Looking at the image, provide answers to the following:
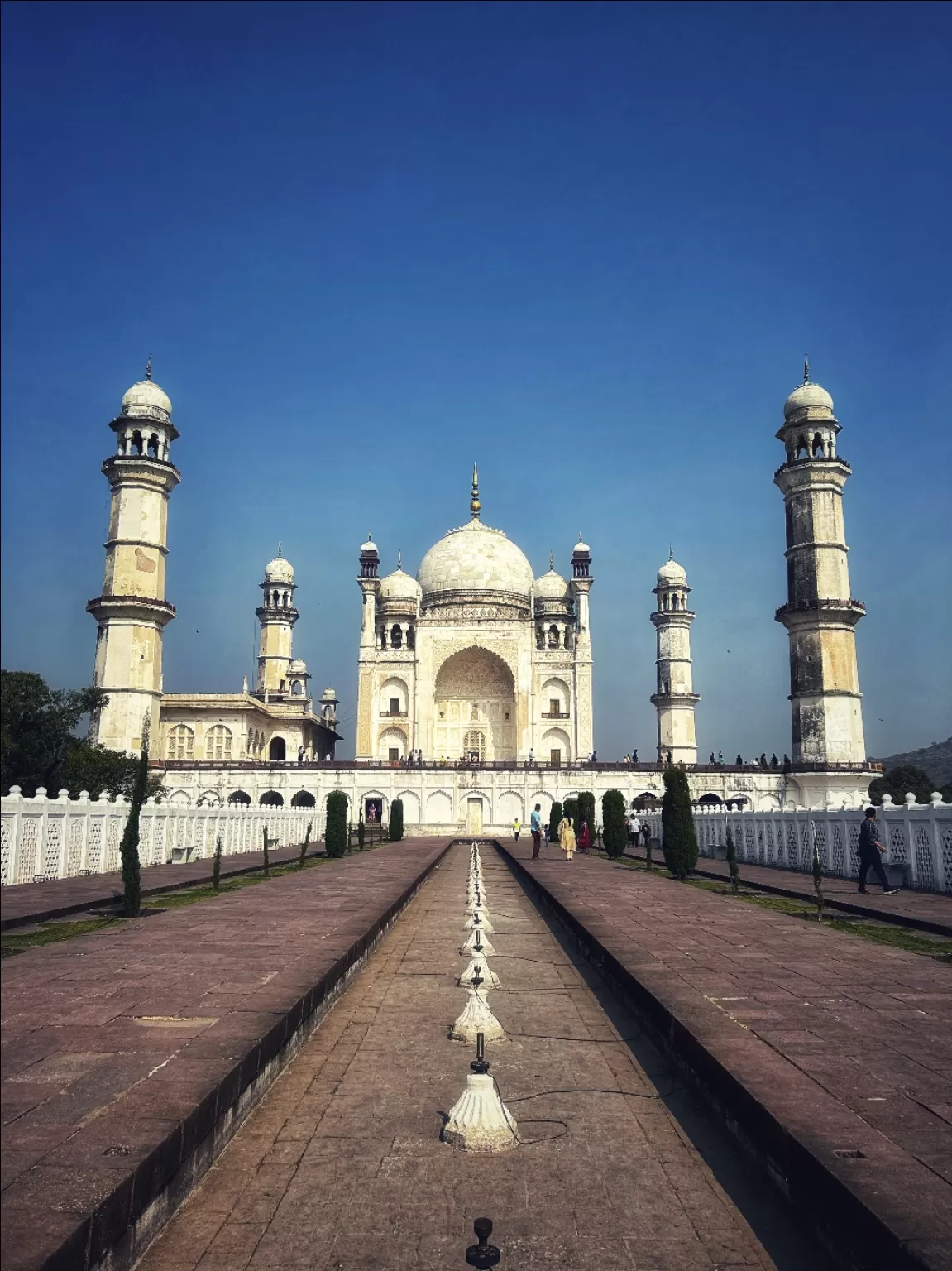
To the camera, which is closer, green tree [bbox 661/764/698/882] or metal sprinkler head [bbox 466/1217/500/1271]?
metal sprinkler head [bbox 466/1217/500/1271]

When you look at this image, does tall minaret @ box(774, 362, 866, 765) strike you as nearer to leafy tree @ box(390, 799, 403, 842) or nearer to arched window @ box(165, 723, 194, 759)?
leafy tree @ box(390, 799, 403, 842)

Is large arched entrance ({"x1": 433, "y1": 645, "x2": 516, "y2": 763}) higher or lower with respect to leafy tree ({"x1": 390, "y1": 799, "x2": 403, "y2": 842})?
higher

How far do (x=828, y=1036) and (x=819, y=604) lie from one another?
34.3 metres

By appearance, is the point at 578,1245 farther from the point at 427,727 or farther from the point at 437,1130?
the point at 427,727

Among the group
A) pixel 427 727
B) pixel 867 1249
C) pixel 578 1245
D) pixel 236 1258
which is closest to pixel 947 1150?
pixel 867 1249

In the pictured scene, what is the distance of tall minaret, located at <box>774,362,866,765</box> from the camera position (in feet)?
121

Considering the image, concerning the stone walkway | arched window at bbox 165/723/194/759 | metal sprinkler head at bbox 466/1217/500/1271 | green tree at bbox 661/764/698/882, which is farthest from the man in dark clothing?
arched window at bbox 165/723/194/759

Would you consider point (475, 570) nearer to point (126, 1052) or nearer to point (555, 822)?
point (555, 822)

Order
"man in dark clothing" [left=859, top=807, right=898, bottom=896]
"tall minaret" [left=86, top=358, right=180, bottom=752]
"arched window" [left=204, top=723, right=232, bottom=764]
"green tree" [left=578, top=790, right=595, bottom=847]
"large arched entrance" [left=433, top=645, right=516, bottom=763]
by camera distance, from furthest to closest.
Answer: "large arched entrance" [left=433, top=645, right=516, bottom=763] < "arched window" [left=204, top=723, right=232, bottom=764] < "tall minaret" [left=86, top=358, right=180, bottom=752] < "green tree" [left=578, top=790, right=595, bottom=847] < "man in dark clothing" [left=859, top=807, right=898, bottom=896]

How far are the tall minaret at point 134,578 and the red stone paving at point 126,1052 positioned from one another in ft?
95.2

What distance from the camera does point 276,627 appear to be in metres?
53.0

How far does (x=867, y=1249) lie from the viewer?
2607mm

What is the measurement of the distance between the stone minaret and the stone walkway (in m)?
40.1

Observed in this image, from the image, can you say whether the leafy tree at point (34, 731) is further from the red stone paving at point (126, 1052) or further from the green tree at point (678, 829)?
the red stone paving at point (126, 1052)
